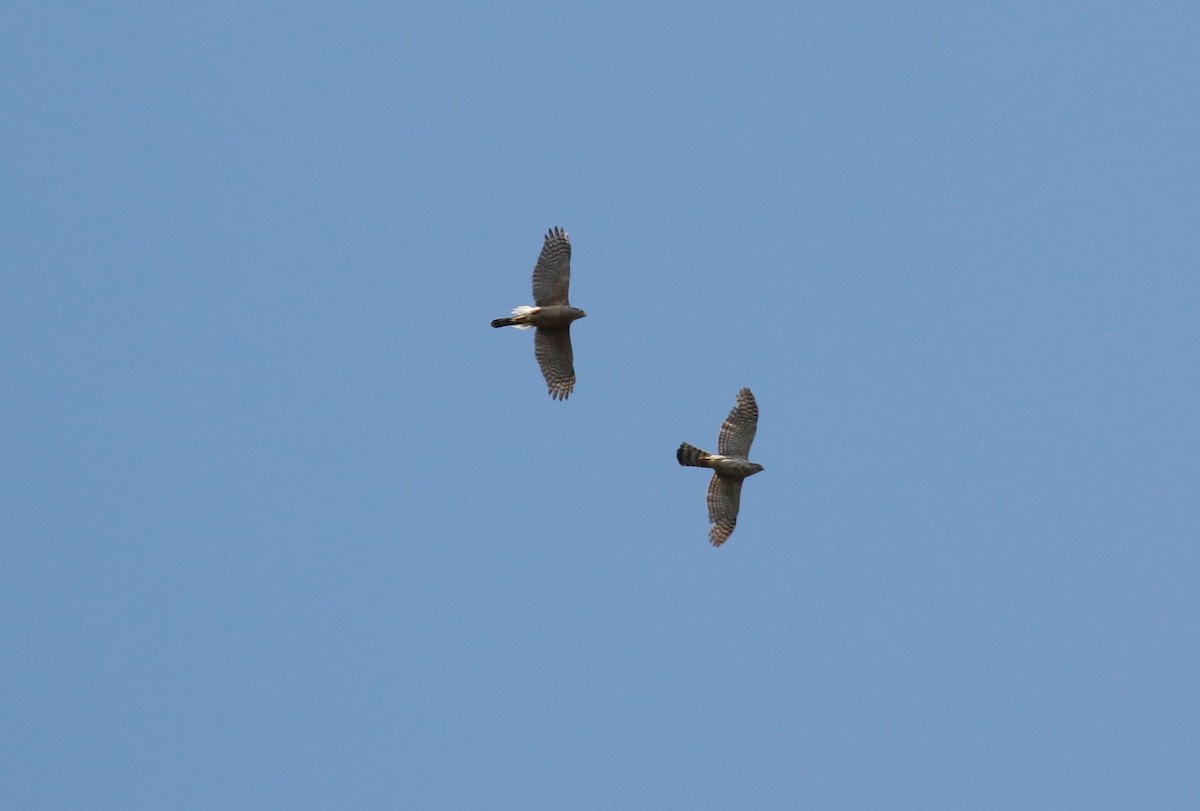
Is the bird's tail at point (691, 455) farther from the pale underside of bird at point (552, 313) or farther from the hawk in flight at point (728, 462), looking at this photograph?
the pale underside of bird at point (552, 313)

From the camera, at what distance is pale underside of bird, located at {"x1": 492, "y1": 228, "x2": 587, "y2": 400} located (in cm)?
3431

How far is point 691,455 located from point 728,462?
0.81 meters

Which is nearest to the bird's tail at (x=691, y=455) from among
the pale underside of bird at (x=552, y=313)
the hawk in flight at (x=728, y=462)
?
the hawk in flight at (x=728, y=462)

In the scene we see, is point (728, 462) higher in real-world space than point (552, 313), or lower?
lower

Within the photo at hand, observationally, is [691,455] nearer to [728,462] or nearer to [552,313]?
[728,462]

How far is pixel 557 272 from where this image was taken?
34594mm

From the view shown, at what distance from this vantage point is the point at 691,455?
3331cm

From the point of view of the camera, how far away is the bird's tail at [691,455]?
109ft

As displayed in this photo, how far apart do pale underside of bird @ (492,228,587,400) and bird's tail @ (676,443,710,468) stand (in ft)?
10.9

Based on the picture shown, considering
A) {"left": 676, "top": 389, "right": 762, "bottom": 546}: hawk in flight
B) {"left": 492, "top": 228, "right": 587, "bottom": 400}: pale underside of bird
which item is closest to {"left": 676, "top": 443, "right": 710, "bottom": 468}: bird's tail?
{"left": 676, "top": 389, "right": 762, "bottom": 546}: hawk in flight

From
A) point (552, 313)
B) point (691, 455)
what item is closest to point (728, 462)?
point (691, 455)

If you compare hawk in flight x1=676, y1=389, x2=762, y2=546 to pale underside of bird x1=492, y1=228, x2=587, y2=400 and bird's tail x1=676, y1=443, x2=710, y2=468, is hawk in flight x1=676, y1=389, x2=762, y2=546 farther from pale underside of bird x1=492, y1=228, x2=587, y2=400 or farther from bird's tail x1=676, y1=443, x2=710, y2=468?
pale underside of bird x1=492, y1=228, x2=587, y2=400

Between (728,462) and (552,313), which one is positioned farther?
(552,313)

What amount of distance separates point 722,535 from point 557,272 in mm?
6907
